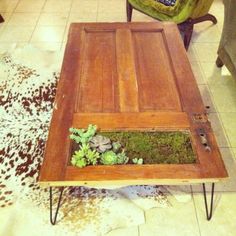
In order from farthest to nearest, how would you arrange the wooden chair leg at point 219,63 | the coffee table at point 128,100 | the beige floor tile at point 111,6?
the beige floor tile at point 111,6 → the wooden chair leg at point 219,63 → the coffee table at point 128,100

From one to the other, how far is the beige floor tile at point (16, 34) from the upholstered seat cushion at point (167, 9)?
0.94m

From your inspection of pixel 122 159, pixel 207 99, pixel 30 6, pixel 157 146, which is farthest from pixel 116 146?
pixel 30 6

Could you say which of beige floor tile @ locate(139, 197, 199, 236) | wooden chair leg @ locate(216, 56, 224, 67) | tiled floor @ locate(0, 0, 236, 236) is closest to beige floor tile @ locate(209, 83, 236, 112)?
tiled floor @ locate(0, 0, 236, 236)

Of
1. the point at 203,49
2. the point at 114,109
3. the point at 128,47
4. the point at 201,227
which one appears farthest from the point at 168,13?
the point at 201,227

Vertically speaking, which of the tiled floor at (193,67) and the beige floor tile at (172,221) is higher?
the tiled floor at (193,67)

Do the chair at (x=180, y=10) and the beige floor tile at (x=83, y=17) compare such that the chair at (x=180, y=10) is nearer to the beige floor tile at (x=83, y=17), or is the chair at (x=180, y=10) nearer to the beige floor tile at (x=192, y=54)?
the beige floor tile at (x=192, y=54)

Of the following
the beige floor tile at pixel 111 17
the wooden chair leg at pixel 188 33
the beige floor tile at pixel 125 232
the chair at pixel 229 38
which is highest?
the chair at pixel 229 38

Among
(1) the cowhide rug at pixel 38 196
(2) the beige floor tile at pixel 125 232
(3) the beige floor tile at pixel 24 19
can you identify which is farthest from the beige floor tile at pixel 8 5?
(2) the beige floor tile at pixel 125 232

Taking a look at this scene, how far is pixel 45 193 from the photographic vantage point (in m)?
1.39

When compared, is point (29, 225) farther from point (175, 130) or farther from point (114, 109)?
point (175, 130)

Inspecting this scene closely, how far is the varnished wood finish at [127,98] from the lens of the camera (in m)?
1.03

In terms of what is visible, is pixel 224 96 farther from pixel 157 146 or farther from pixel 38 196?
pixel 38 196

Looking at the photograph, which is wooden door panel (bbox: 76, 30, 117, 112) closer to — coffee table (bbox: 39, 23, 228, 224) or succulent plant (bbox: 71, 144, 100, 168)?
coffee table (bbox: 39, 23, 228, 224)

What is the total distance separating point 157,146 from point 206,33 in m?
1.75
